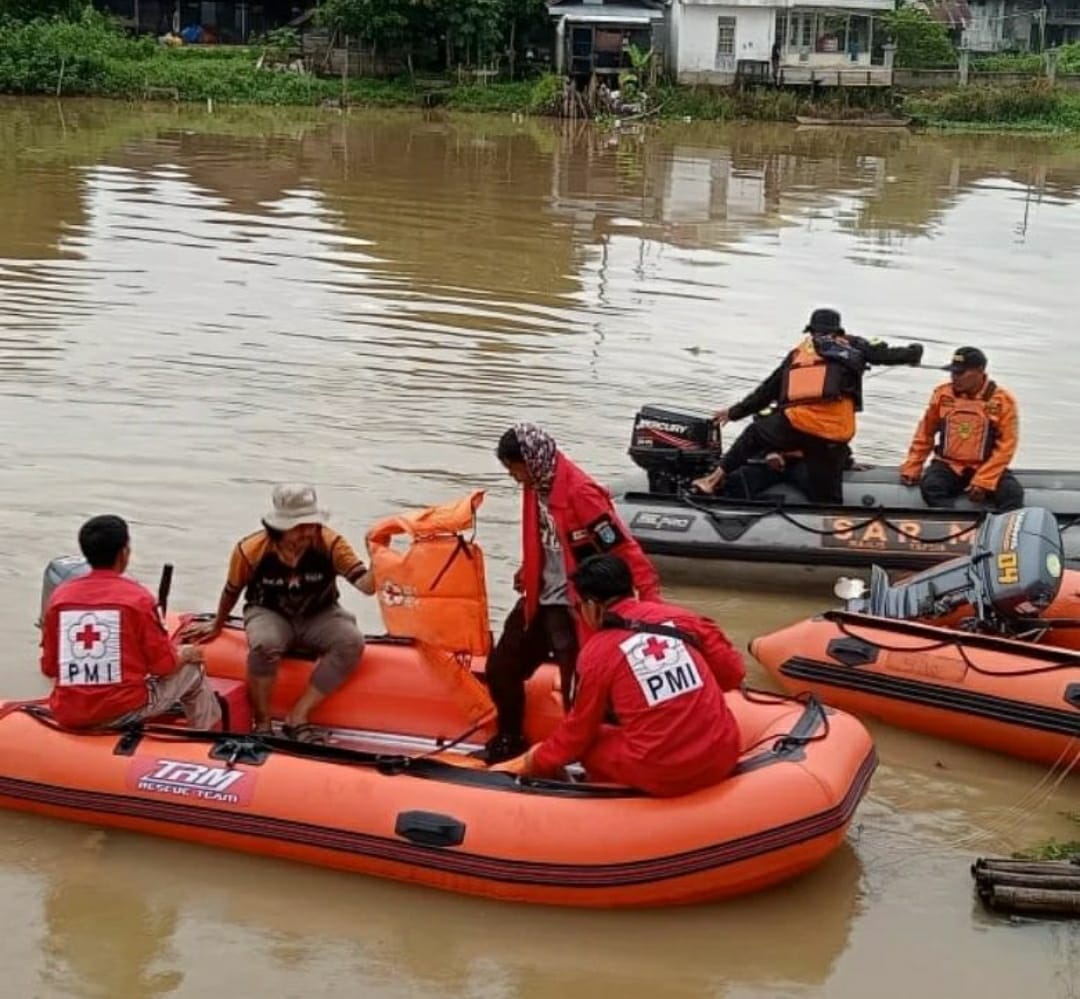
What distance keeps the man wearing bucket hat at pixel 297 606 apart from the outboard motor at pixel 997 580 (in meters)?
2.54

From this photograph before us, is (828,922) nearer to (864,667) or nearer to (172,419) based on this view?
(864,667)

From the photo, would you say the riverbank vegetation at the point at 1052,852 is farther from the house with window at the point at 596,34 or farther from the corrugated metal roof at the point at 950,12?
the corrugated metal roof at the point at 950,12

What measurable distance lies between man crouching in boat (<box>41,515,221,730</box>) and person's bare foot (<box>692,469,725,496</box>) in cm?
369

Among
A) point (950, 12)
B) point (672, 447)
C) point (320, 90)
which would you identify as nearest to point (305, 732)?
point (672, 447)

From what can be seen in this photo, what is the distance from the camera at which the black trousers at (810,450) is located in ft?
27.0

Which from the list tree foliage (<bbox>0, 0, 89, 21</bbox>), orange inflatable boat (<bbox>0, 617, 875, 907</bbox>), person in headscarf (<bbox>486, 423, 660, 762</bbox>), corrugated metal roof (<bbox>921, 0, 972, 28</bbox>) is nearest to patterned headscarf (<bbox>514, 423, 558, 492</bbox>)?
person in headscarf (<bbox>486, 423, 660, 762</bbox>)


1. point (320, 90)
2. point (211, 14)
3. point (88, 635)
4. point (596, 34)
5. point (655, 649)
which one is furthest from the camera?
point (211, 14)

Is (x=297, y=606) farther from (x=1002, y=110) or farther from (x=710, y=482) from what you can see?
(x=1002, y=110)

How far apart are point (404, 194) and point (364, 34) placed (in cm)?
1968

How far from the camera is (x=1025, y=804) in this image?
5.79m

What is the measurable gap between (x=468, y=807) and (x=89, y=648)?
141 centimetres

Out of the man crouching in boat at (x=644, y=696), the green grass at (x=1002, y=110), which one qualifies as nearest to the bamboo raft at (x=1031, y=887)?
the man crouching in boat at (x=644, y=696)

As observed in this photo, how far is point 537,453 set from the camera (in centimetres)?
536

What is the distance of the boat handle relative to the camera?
16.1 feet
